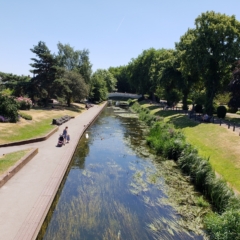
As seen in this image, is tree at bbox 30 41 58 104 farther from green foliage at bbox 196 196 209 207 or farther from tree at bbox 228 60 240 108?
green foliage at bbox 196 196 209 207

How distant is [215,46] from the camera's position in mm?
34594

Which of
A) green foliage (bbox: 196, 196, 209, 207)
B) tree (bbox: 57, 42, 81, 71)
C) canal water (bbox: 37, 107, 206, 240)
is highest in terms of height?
tree (bbox: 57, 42, 81, 71)

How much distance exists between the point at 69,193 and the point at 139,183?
4.31m

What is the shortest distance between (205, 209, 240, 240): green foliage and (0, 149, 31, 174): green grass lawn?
10.7 m

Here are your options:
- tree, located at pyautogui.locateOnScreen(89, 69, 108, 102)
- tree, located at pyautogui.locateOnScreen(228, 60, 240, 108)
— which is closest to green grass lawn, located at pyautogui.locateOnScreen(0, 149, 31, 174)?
tree, located at pyautogui.locateOnScreen(228, 60, 240, 108)

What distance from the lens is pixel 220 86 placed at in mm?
37281

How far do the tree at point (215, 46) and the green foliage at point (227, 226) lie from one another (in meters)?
27.7

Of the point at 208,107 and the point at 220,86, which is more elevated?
the point at 220,86

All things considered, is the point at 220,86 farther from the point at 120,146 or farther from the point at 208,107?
the point at 120,146

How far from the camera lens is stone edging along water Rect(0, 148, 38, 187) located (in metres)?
12.8

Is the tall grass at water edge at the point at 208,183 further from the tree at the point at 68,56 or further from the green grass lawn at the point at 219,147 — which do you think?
the tree at the point at 68,56

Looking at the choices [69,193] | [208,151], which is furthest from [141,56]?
[69,193]

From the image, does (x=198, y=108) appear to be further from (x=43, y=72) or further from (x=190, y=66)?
(x=43, y=72)

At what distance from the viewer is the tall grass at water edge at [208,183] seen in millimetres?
9191
